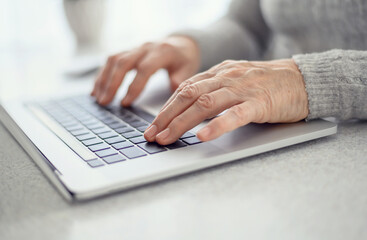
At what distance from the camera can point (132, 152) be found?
1.62 feet

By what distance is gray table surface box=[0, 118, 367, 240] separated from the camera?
0.37 m

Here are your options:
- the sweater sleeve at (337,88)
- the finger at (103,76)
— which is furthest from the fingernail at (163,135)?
the finger at (103,76)

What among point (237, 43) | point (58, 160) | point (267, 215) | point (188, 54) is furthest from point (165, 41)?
point (267, 215)

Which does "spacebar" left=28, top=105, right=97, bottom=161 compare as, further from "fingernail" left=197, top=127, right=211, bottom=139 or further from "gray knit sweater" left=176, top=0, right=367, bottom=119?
"gray knit sweater" left=176, top=0, right=367, bottom=119

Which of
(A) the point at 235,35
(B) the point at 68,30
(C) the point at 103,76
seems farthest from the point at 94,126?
(B) the point at 68,30

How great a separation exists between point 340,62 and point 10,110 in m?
0.57

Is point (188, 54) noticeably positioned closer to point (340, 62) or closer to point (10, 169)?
point (340, 62)

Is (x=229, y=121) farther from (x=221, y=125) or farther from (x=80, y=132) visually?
(x=80, y=132)

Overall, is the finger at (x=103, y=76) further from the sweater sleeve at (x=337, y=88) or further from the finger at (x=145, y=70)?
the sweater sleeve at (x=337, y=88)

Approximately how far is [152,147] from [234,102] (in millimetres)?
133

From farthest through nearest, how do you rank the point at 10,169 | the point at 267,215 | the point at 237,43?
1. the point at 237,43
2. the point at 10,169
3. the point at 267,215

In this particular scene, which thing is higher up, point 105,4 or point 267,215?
point 105,4

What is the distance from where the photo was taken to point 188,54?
86cm

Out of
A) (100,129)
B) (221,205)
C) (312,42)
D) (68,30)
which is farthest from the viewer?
(68,30)
